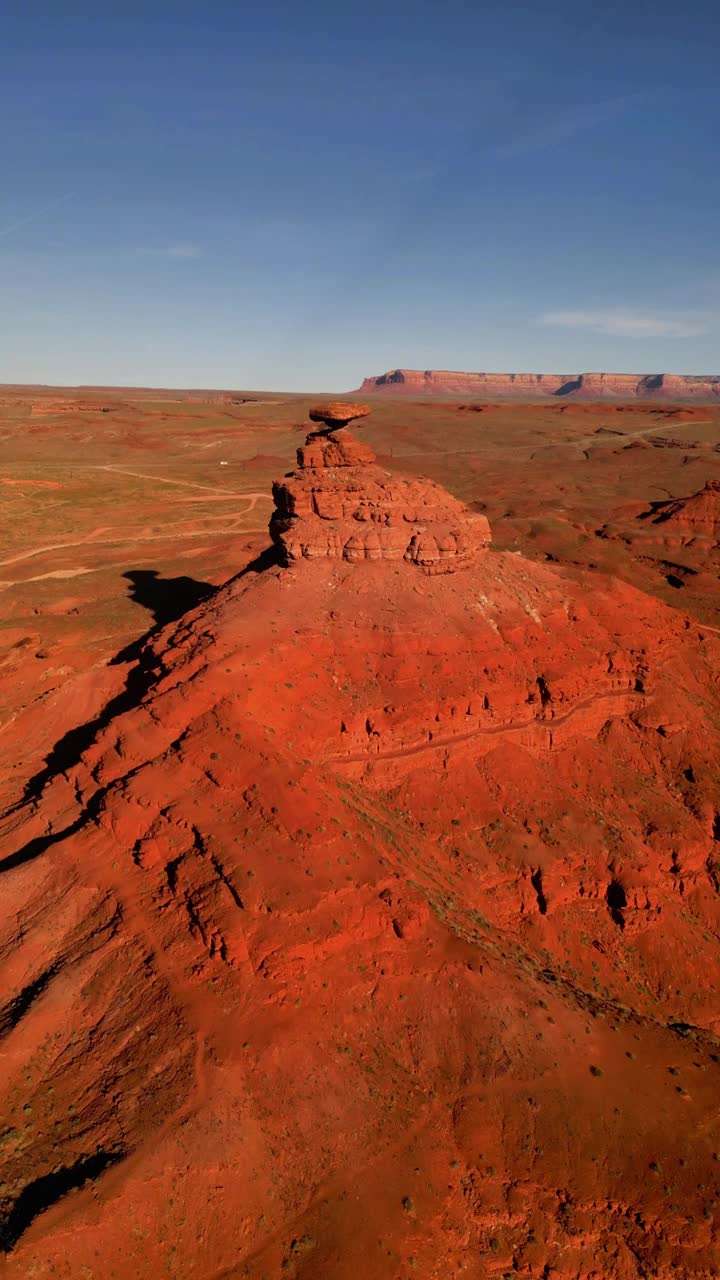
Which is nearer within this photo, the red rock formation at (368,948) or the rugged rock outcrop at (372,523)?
the red rock formation at (368,948)

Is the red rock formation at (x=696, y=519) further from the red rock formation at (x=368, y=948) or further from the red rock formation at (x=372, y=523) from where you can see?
the red rock formation at (x=372, y=523)

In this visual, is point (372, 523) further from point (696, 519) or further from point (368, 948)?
point (696, 519)

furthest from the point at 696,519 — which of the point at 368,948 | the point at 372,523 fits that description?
the point at 368,948

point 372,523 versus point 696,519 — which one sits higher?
point 372,523

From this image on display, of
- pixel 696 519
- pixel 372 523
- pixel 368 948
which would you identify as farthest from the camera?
pixel 696 519

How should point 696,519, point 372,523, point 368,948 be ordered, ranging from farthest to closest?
point 696,519 → point 372,523 → point 368,948

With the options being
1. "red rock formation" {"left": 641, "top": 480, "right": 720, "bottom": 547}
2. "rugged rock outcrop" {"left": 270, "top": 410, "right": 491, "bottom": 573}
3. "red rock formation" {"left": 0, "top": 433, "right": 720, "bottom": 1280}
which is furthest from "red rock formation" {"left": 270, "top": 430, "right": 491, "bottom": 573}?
"red rock formation" {"left": 641, "top": 480, "right": 720, "bottom": 547}

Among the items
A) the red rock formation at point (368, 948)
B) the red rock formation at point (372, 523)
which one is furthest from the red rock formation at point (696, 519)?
the red rock formation at point (372, 523)

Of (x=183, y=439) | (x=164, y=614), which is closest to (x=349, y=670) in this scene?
(x=164, y=614)
